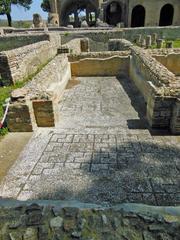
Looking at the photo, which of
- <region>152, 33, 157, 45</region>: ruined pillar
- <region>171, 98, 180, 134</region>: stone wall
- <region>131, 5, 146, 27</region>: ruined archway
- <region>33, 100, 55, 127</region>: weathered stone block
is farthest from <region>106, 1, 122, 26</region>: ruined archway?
<region>171, 98, 180, 134</region>: stone wall

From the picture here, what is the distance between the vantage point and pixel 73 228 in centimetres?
174

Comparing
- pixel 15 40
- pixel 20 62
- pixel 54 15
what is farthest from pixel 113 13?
pixel 20 62

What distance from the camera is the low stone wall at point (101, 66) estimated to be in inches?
356

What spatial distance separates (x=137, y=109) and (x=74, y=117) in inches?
68.3

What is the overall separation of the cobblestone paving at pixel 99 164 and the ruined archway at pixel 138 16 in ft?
93.8

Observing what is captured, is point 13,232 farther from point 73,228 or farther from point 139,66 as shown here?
point 139,66

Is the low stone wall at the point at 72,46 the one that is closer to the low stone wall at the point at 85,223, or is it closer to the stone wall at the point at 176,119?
the stone wall at the point at 176,119

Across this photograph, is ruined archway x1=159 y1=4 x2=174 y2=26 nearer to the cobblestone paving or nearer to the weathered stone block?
the cobblestone paving

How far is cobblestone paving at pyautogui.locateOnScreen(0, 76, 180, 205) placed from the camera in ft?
9.26

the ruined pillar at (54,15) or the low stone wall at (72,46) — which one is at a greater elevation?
the ruined pillar at (54,15)

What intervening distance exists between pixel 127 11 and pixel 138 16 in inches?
135

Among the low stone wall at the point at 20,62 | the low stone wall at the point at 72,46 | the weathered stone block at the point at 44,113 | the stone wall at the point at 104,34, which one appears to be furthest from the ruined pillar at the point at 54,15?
the weathered stone block at the point at 44,113

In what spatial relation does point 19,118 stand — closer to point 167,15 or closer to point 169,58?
point 169,58

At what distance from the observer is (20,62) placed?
8484 millimetres
